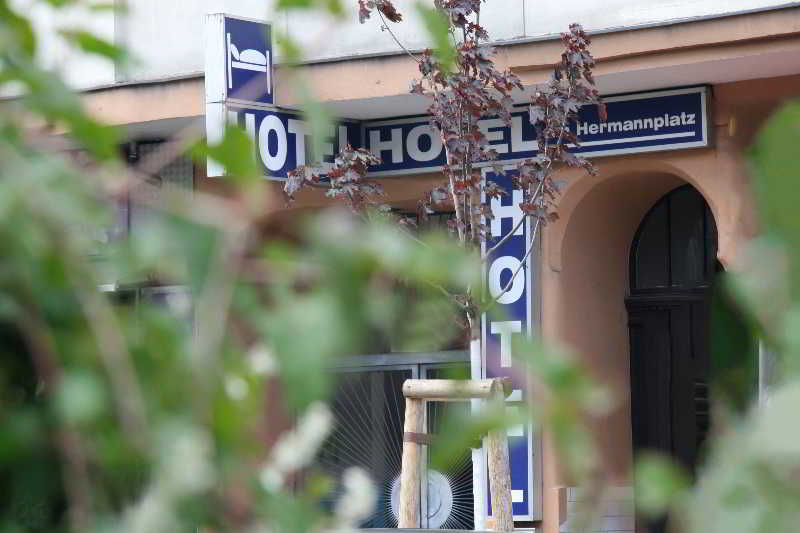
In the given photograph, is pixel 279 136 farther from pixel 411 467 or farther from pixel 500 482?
pixel 500 482

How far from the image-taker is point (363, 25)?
934cm

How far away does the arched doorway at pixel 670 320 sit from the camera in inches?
378

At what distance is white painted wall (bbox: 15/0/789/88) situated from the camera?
27.2 feet

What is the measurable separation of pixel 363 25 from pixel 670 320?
2.73 metres

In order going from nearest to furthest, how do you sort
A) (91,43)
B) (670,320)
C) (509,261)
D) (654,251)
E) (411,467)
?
(91,43) < (411,467) < (509,261) < (670,320) < (654,251)

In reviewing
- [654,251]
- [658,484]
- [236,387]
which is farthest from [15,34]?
[654,251]

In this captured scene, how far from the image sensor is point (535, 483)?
901 centimetres

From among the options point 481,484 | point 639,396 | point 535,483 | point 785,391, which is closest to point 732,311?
point 785,391

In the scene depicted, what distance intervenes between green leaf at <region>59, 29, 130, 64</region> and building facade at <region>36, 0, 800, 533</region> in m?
7.12

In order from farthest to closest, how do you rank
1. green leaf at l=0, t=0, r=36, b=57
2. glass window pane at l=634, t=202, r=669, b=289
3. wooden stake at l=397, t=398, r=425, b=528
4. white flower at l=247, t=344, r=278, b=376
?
glass window pane at l=634, t=202, r=669, b=289 < wooden stake at l=397, t=398, r=425, b=528 < green leaf at l=0, t=0, r=36, b=57 < white flower at l=247, t=344, r=278, b=376

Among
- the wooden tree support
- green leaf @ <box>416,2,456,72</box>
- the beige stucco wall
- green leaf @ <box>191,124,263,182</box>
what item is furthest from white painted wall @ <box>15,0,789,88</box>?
green leaf @ <box>191,124,263,182</box>

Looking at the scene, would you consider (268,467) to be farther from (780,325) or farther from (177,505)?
(780,325)

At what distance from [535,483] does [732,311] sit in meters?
8.05

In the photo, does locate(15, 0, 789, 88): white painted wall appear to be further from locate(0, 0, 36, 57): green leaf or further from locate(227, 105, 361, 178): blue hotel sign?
locate(0, 0, 36, 57): green leaf
